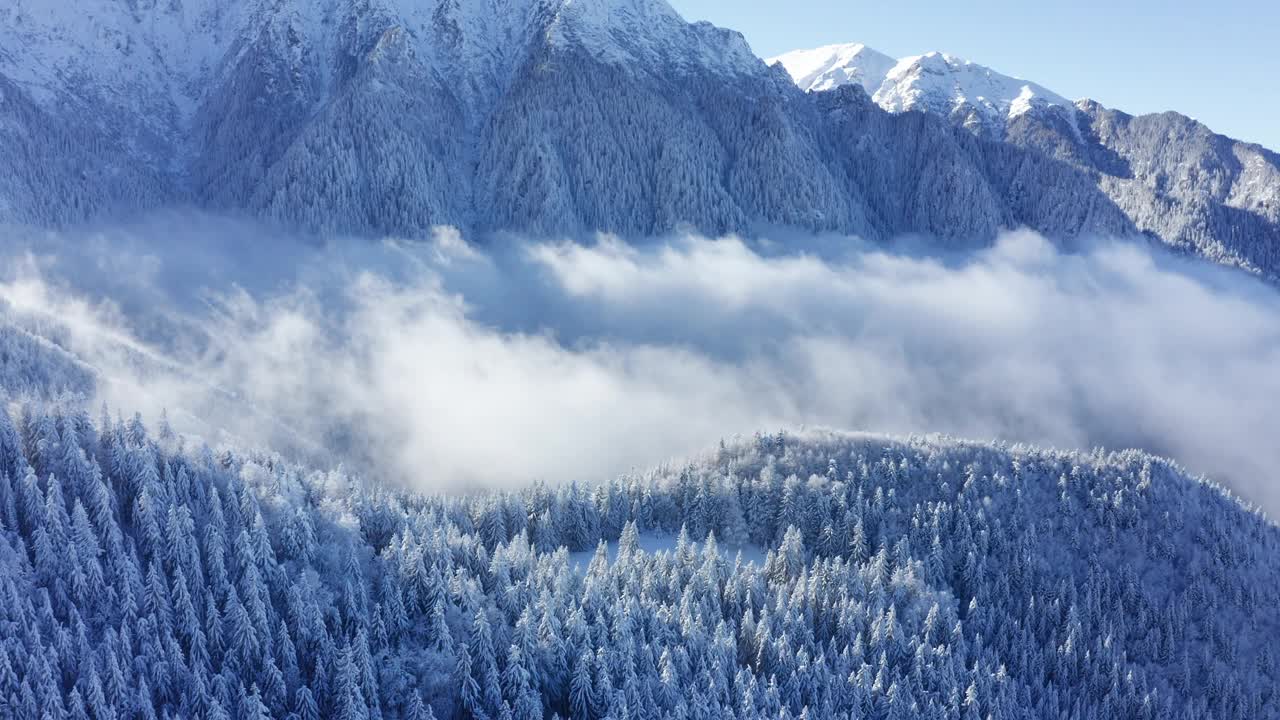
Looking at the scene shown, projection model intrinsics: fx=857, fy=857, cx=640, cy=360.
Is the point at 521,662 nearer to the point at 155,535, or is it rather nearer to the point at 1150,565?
the point at 155,535

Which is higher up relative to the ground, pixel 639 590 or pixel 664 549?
pixel 664 549

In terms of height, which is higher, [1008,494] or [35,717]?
[1008,494]

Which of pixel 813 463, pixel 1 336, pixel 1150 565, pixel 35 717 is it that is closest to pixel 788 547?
pixel 813 463

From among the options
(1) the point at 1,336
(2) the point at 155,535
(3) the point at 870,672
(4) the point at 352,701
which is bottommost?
(3) the point at 870,672

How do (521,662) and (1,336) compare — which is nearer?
(521,662)

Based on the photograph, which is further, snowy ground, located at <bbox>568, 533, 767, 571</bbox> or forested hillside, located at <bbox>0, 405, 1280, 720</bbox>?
snowy ground, located at <bbox>568, 533, 767, 571</bbox>
